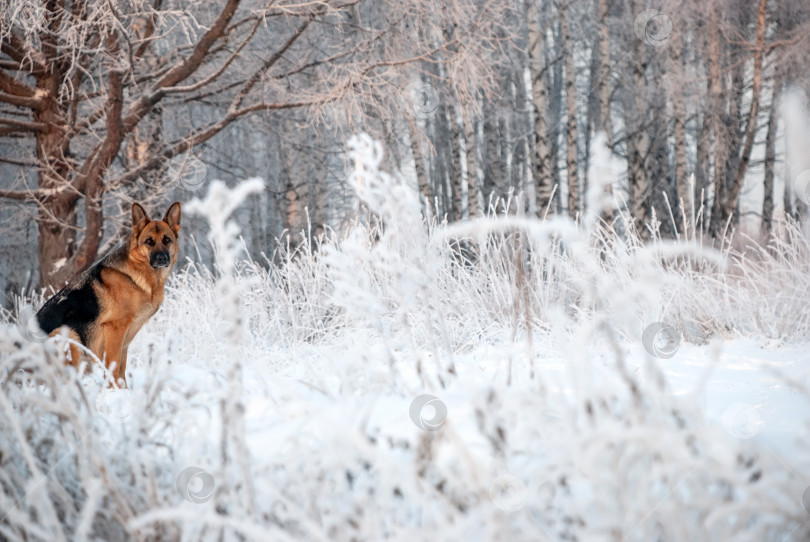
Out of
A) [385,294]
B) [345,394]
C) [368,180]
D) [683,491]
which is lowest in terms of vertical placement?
[385,294]

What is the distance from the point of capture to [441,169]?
72.2 ft

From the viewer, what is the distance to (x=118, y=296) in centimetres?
426

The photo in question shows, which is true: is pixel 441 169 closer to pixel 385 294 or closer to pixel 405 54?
pixel 405 54

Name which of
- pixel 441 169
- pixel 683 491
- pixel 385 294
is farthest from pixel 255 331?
pixel 441 169

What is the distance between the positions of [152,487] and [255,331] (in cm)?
397
